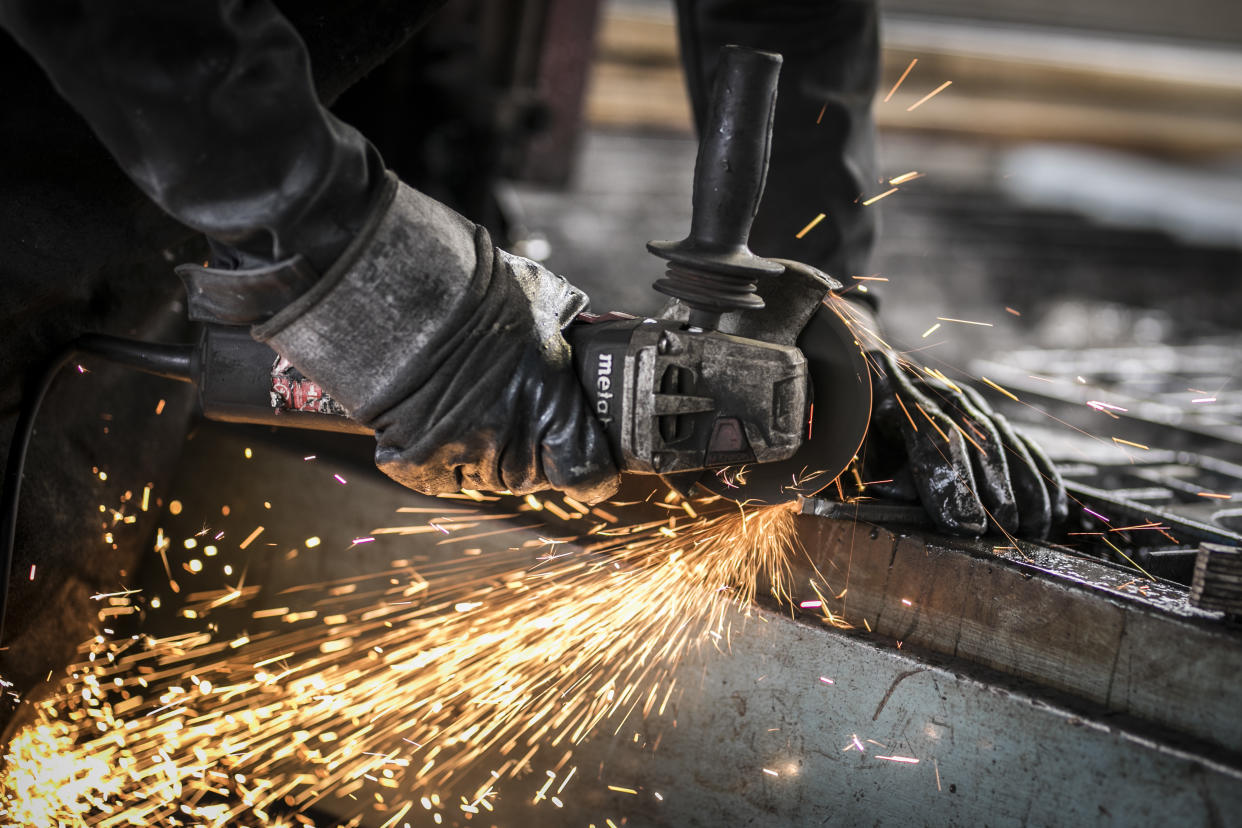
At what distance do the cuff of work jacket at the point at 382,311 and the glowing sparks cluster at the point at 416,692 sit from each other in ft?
2.01

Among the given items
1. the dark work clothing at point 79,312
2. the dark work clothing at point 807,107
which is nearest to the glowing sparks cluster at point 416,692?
the dark work clothing at point 79,312

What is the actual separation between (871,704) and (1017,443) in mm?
599

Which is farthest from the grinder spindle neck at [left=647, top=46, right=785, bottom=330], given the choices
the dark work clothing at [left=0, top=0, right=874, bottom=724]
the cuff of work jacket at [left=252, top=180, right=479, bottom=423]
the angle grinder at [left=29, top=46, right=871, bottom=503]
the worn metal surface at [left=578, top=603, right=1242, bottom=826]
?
the worn metal surface at [left=578, top=603, right=1242, bottom=826]

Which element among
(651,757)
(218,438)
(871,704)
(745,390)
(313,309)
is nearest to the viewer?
(313,309)

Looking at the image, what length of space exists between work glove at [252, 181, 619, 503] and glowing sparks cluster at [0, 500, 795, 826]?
14.9 inches

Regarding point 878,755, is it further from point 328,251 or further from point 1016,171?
point 1016,171

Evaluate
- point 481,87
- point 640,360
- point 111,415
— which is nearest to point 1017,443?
point 640,360

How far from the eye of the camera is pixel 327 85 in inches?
79.3

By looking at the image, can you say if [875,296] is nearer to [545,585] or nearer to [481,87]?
[545,585]

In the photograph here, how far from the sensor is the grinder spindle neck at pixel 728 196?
1.41 metres

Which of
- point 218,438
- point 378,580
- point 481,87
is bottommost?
point 378,580

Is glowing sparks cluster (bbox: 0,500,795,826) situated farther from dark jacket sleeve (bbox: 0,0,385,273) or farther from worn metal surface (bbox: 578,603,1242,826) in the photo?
dark jacket sleeve (bbox: 0,0,385,273)

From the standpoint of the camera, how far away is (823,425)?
65.7 inches

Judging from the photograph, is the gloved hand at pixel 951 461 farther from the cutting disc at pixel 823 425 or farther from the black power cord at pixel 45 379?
the black power cord at pixel 45 379
